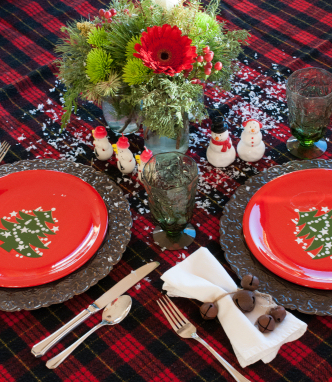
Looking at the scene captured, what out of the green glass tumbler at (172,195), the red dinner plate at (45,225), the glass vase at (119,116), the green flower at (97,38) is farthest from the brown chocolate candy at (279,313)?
the green flower at (97,38)

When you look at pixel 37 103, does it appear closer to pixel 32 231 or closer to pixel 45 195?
pixel 45 195

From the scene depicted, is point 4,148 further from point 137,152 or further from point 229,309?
point 229,309

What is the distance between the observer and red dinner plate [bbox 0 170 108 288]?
99 centimetres

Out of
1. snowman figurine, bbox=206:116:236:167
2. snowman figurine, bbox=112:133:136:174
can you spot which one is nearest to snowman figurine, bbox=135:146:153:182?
snowman figurine, bbox=112:133:136:174

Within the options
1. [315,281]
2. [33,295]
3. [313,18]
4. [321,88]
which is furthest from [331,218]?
[313,18]

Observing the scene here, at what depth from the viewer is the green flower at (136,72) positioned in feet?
3.29

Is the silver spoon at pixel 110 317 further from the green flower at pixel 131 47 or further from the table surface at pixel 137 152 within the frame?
the green flower at pixel 131 47

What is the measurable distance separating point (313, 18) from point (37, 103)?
3.63 feet

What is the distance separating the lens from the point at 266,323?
83 cm

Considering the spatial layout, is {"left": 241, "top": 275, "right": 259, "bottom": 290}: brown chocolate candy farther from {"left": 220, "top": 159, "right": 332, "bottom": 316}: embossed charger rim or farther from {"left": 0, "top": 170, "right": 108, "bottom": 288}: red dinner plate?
{"left": 0, "top": 170, "right": 108, "bottom": 288}: red dinner plate

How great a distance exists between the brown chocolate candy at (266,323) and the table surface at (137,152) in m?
0.07

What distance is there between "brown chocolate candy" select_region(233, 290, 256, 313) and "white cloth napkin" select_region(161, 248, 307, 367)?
1cm

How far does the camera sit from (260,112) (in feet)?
4.46

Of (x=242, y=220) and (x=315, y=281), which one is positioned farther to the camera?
(x=242, y=220)
